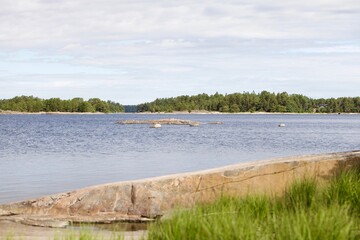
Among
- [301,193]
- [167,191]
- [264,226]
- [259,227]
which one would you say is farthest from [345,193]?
[167,191]

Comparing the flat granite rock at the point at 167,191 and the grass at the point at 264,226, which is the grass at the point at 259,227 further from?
the flat granite rock at the point at 167,191

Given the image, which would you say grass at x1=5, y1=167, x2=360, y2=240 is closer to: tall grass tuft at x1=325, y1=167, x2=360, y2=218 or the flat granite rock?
tall grass tuft at x1=325, y1=167, x2=360, y2=218

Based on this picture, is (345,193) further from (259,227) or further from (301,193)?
(259,227)

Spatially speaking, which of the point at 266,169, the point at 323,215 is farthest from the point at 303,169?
the point at 323,215

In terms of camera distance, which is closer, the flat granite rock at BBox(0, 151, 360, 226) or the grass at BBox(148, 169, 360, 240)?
the grass at BBox(148, 169, 360, 240)

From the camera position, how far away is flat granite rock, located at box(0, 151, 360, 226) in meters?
12.7

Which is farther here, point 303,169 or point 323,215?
point 303,169

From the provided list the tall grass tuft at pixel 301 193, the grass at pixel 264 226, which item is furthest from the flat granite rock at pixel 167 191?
the grass at pixel 264 226

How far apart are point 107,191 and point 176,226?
5884 millimetres

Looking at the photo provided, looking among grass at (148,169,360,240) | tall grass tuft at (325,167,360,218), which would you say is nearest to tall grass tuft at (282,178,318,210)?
tall grass tuft at (325,167,360,218)

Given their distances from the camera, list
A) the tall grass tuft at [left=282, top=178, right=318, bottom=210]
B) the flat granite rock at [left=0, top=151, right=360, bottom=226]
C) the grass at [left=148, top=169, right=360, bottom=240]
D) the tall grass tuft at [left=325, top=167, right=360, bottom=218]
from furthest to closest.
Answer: the flat granite rock at [left=0, top=151, right=360, bottom=226], the tall grass tuft at [left=282, top=178, right=318, bottom=210], the tall grass tuft at [left=325, top=167, right=360, bottom=218], the grass at [left=148, top=169, right=360, bottom=240]

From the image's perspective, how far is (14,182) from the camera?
2253 centimetres

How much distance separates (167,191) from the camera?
13023 millimetres

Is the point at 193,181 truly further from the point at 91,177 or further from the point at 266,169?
the point at 91,177
